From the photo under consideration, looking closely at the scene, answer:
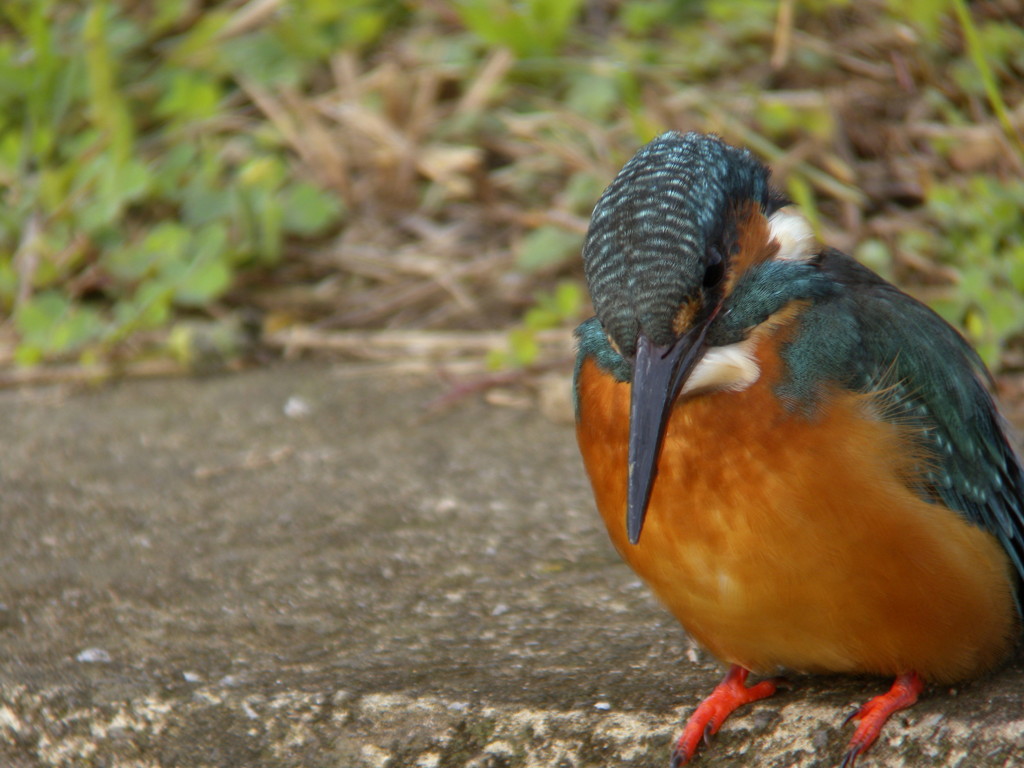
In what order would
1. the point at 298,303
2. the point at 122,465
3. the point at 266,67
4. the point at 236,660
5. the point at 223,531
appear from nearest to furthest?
the point at 236,660
the point at 223,531
the point at 122,465
the point at 298,303
the point at 266,67

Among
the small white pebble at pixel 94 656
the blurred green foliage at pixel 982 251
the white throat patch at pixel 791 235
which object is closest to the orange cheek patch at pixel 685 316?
the white throat patch at pixel 791 235

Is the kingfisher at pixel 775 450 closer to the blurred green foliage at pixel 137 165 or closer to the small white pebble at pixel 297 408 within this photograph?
the small white pebble at pixel 297 408

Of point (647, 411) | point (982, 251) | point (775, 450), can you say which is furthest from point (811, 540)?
point (982, 251)

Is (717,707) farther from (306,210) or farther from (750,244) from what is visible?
(306,210)

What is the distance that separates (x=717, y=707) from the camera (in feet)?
8.21

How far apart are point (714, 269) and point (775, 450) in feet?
1.08

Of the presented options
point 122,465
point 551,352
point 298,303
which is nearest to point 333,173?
point 298,303

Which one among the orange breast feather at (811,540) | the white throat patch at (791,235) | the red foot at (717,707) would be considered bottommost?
the red foot at (717,707)

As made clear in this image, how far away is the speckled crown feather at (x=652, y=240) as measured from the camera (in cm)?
222

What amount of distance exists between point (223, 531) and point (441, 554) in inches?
24.2

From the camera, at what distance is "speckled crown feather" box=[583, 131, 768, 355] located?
87.3 inches

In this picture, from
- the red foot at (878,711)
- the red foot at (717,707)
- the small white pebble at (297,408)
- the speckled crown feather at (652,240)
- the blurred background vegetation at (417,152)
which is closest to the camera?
the speckled crown feather at (652,240)

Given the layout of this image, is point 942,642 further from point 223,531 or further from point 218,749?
point 223,531

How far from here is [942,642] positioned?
7.77 ft
